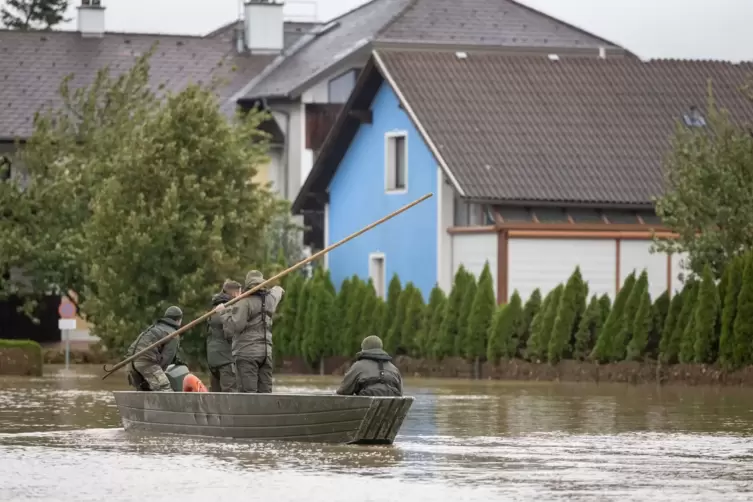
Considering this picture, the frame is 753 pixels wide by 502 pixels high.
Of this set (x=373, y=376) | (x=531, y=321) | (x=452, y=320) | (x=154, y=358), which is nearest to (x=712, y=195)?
(x=531, y=321)

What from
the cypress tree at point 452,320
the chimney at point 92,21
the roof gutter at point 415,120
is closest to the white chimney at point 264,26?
the chimney at point 92,21

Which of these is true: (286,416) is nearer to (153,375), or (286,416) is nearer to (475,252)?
(153,375)

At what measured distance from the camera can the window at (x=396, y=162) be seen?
174ft

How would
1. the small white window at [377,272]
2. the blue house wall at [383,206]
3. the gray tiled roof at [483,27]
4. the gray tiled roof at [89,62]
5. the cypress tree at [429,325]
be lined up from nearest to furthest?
the cypress tree at [429,325] → the blue house wall at [383,206] → the small white window at [377,272] → the gray tiled roof at [483,27] → the gray tiled roof at [89,62]

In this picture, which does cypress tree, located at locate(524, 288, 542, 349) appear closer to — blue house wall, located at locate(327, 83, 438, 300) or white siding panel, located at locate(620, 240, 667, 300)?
white siding panel, located at locate(620, 240, 667, 300)

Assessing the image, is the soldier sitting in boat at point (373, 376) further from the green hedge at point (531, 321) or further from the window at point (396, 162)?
the window at point (396, 162)

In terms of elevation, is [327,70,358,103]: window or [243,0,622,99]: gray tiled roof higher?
[243,0,622,99]: gray tiled roof

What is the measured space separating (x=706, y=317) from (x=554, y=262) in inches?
432

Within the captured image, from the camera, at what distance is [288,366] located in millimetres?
52406

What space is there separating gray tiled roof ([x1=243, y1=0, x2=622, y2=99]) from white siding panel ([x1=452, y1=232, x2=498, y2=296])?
1522cm

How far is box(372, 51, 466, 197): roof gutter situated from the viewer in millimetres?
48656

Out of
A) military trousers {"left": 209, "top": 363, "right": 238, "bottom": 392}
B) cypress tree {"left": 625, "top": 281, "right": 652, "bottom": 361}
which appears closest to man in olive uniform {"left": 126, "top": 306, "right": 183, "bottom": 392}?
military trousers {"left": 209, "top": 363, "right": 238, "bottom": 392}

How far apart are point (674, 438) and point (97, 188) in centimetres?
3006

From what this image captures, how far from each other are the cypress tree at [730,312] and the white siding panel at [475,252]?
36.2 ft
